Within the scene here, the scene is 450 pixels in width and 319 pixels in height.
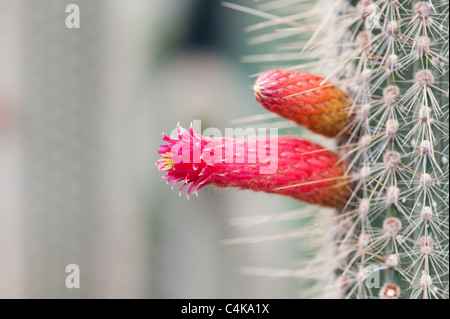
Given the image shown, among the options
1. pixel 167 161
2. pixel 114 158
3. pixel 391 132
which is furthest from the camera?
pixel 114 158

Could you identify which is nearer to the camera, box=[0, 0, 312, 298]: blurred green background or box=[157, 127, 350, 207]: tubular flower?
box=[157, 127, 350, 207]: tubular flower

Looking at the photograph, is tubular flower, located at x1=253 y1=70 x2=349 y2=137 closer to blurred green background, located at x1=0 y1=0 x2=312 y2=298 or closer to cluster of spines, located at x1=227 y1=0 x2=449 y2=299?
cluster of spines, located at x1=227 y1=0 x2=449 y2=299

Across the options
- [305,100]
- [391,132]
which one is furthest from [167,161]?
[391,132]

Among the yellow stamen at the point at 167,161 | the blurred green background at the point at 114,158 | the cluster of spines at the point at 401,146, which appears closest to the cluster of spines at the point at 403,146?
the cluster of spines at the point at 401,146

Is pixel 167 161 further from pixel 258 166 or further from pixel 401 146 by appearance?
pixel 401 146

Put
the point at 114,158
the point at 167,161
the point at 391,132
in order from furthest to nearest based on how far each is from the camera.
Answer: the point at 114,158, the point at 391,132, the point at 167,161

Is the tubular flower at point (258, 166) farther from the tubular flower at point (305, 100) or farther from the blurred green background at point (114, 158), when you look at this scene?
the blurred green background at point (114, 158)

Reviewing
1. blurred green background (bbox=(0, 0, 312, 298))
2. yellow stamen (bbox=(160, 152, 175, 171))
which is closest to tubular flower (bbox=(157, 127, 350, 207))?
yellow stamen (bbox=(160, 152, 175, 171))

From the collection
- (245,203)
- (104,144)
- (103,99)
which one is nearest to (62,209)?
(104,144)
